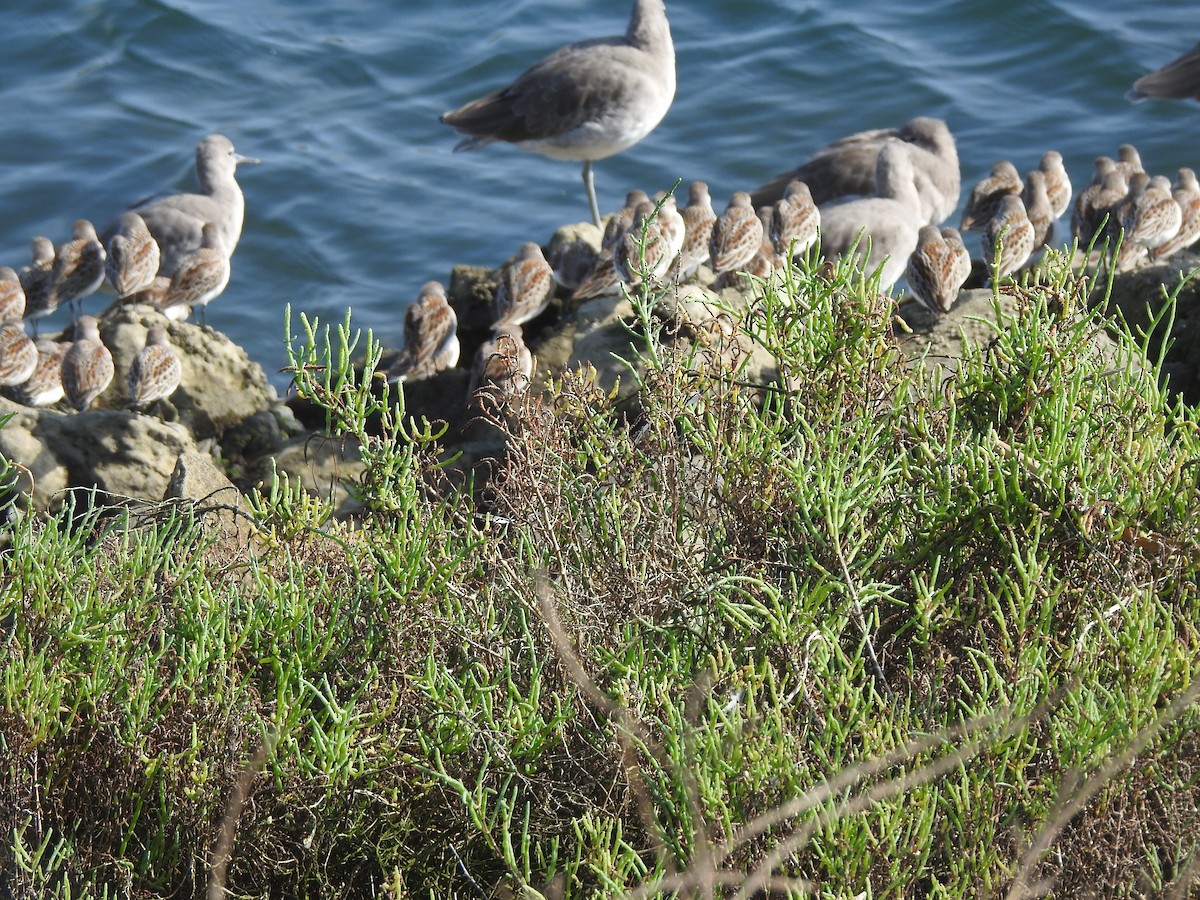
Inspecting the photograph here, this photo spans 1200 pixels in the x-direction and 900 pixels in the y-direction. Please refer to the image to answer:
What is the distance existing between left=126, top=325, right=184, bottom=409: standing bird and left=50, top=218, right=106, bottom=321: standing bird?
2.43 meters

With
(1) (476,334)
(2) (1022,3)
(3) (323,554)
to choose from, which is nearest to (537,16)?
(2) (1022,3)

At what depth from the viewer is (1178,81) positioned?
12.7 metres

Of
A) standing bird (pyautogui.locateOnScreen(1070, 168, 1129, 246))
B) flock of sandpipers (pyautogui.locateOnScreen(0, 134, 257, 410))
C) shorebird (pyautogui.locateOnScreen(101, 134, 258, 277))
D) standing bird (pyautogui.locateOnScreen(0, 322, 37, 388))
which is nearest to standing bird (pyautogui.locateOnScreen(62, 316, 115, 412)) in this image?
flock of sandpipers (pyautogui.locateOnScreen(0, 134, 257, 410))

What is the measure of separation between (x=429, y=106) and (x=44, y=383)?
26.5ft

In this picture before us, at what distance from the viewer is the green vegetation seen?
115 inches

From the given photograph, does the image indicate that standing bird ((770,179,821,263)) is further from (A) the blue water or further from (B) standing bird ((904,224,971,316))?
(A) the blue water

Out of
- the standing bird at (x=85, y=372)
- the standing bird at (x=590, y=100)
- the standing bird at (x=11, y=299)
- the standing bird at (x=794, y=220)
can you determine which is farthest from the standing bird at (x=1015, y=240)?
the standing bird at (x=11, y=299)

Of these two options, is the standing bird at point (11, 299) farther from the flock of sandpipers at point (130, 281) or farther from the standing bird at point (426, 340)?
the standing bird at point (426, 340)

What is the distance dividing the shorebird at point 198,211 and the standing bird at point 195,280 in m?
0.41

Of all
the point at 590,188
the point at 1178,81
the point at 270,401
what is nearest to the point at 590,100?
the point at 590,188

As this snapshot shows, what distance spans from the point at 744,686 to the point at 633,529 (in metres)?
0.74

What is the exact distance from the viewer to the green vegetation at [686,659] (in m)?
2.91

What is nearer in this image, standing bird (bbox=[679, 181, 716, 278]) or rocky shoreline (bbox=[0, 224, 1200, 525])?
rocky shoreline (bbox=[0, 224, 1200, 525])

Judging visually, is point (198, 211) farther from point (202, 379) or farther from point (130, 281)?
point (202, 379)
